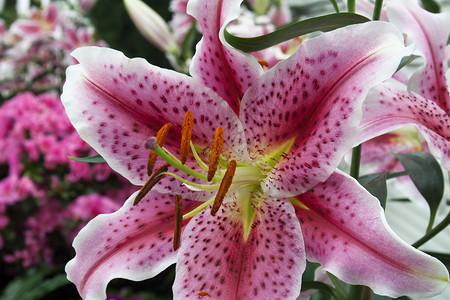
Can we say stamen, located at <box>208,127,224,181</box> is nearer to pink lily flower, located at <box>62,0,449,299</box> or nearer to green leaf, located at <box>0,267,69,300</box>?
pink lily flower, located at <box>62,0,449,299</box>

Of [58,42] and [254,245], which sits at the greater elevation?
[254,245]

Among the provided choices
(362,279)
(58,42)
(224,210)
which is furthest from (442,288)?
(58,42)

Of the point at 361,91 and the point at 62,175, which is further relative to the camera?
the point at 62,175

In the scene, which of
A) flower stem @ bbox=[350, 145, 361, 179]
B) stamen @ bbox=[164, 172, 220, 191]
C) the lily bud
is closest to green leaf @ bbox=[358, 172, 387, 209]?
flower stem @ bbox=[350, 145, 361, 179]

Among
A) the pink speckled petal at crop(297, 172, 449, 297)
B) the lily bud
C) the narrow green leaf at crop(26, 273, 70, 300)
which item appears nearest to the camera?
the pink speckled petal at crop(297, 172, 449, 297)

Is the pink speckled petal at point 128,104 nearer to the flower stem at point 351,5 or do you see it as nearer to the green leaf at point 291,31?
the green leaf at point 291,31

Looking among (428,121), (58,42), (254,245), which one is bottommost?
(58,42)

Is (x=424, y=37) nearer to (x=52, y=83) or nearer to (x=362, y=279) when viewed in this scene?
(x=362, y=279)

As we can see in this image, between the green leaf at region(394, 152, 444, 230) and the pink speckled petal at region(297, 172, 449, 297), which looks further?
the green leaf at region(394, 152, 444, 230)
